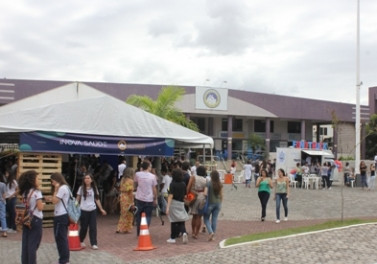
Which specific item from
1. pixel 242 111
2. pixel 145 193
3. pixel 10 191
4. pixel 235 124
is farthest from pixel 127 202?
pixel 235 124

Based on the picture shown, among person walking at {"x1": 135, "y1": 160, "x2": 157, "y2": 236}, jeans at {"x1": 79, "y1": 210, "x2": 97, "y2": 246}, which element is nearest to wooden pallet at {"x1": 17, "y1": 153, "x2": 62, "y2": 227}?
person walking at {"x1": 135, "y1": 160, "x2": 157, "y2": 236}

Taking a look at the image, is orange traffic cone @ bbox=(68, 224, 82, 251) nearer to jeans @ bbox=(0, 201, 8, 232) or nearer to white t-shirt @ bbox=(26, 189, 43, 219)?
white t-shirt @ bbox=(26, 189, 43, 219)

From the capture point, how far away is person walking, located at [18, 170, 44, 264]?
23.5 feet

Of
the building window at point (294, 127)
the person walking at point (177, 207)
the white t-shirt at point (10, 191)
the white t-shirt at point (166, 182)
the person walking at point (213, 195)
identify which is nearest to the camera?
the person walking at point (177, 207)

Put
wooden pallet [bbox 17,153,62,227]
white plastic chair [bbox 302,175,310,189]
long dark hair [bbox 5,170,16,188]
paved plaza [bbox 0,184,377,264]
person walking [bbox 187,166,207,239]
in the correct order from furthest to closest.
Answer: white plastic chair [bbox 302,175,310,189] → wooden pallet [bbox 17,153,62,227] → long dark hair [bbox 5,170,16,188] → person walking [bbox 187,166,207,239] → paved plaza [bbox 0,184,377,264]

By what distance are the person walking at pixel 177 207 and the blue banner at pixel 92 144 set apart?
10.5ft

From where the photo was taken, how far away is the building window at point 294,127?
57.5 metres

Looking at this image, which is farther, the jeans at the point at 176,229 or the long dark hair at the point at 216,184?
the long dark hair at the point at 216,184

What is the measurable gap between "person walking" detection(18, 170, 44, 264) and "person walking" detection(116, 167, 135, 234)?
444 centimetres

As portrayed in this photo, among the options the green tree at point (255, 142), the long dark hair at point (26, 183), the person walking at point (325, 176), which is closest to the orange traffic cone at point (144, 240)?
the long dark hair at point (26, 183)

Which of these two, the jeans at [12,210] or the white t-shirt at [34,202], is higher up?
the white t-shirt at [34,202]

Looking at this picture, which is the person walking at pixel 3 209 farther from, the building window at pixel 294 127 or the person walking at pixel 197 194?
the building window at pixel 294 127

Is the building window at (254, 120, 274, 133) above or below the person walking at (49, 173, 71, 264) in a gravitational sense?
above

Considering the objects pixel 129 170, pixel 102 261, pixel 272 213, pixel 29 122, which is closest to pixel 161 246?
pixel 102 261
